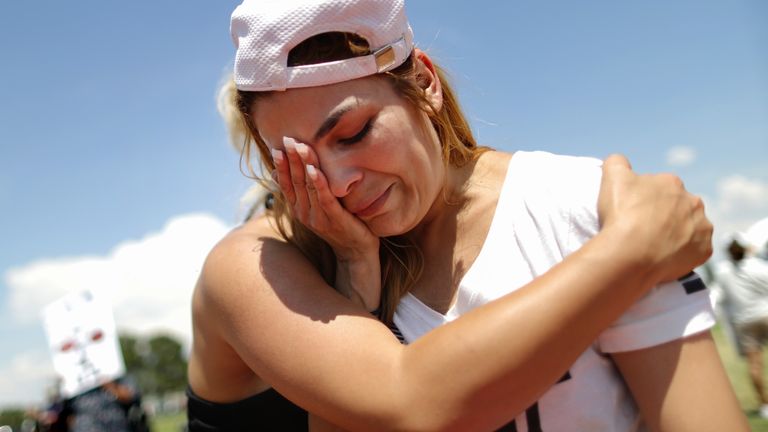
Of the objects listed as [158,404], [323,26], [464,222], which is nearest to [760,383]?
[464,222]

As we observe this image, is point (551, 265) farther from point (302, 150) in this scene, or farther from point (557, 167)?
point (302, 150)

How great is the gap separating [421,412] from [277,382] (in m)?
0.45

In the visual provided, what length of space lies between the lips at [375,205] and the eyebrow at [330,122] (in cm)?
24

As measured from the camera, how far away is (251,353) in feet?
6.48

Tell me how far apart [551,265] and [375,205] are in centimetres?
51

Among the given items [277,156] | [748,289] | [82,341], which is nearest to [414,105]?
[277,156]

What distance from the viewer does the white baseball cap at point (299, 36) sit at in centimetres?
185

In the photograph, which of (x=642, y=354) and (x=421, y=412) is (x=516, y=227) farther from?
(x=421, y=412)

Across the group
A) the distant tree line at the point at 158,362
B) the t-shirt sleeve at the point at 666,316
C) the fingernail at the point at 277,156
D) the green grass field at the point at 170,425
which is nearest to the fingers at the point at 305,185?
the fingernail at the point at 277,156

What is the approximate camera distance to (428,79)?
224 centimetres

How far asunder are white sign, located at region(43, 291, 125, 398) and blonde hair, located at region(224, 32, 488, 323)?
9.81ft

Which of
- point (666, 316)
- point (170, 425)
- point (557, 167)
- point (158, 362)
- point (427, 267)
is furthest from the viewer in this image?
point (158, 362)

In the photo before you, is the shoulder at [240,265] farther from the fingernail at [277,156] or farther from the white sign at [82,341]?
the white sign at [82,341]

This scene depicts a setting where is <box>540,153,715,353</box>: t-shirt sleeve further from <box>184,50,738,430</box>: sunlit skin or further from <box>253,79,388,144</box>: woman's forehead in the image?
<box>253,79,388,144</box>: woman's forehead
